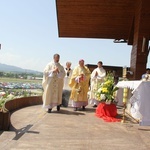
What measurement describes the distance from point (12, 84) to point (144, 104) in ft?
18.9

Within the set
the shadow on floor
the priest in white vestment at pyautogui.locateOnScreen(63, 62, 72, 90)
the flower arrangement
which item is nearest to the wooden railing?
the shadow on floor

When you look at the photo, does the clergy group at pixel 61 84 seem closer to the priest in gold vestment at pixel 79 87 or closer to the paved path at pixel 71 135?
the priest in gold vestment at pixel 79 87

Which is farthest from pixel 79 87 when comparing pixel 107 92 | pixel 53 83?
pixel 107 92

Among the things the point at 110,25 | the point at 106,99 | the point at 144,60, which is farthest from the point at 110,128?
the point at 110,25

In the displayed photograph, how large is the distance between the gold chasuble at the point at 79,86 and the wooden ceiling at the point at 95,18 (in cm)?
352

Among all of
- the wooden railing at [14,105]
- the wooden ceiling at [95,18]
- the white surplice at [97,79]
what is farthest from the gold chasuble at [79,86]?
the wooden ceiling at [95,18]

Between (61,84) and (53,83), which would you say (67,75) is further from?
(53,83)

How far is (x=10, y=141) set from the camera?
13.3ft

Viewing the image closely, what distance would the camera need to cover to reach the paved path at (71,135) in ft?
13.2

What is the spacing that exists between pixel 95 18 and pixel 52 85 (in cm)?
508

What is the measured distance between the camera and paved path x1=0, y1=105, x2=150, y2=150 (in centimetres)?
402

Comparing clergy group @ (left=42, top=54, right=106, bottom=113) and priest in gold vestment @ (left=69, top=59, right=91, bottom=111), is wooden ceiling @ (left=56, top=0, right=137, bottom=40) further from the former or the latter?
priest in gold vestment @ (left=69, top=59, right=91, bottom=111)

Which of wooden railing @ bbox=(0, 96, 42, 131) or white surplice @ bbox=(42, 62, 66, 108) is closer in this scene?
wooden railing @ bbox=(0, 96, 42, 131)

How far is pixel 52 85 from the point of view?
7.90 metres
